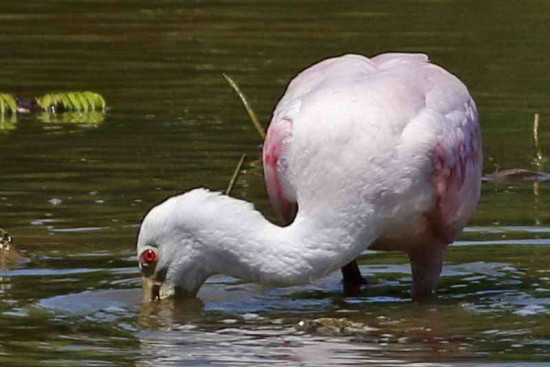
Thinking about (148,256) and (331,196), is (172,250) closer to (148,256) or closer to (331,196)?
(148,256)

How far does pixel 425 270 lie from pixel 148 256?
1.61 m

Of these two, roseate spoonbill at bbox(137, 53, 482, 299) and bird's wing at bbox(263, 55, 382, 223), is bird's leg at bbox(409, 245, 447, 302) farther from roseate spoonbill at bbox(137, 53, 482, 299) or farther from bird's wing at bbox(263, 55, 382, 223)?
bird's wing at bbox(263, 55, 382, 223)

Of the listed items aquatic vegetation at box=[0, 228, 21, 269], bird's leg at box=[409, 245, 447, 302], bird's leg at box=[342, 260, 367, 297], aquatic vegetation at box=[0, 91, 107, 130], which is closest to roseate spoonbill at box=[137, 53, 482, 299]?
bird's leg at box=[409, 245, 447, 302]

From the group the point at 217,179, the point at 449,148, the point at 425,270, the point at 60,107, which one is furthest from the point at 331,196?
the point at 60,107

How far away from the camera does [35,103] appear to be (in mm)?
16609

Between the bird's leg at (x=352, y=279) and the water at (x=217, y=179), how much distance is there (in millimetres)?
60

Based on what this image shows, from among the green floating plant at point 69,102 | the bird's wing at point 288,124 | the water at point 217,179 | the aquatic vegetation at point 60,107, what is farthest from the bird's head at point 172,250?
the green floating plant at point 69,102

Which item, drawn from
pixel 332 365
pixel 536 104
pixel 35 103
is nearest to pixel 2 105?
pixel 35 103

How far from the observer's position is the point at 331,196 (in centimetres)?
951

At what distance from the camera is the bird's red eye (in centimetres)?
967

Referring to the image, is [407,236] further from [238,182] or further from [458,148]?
[238,182]

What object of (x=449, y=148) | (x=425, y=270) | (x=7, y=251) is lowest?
(x=7, y=251)

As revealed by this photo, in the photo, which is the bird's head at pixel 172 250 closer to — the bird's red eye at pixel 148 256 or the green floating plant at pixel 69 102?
the bird's red eye at pixel 148 256

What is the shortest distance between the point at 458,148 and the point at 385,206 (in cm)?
71
